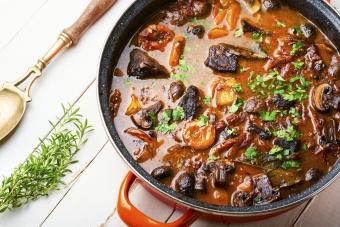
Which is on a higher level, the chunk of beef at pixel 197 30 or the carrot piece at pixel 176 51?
the chunk of beef at pixel 197 30

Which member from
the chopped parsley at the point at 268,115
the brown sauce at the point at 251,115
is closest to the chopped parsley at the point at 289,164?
the brown sauce at the point at 251,115

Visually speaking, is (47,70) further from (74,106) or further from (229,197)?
(229,197)

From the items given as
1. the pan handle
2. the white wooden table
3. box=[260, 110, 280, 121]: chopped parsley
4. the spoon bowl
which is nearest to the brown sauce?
box=[260, 110, 280, 121]: chopped parsley

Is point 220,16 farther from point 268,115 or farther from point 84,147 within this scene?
point 84,147

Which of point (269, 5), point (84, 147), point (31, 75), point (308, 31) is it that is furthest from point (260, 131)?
point (31, 75)

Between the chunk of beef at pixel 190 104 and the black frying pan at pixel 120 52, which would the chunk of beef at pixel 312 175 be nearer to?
the black frying pan at pixel 120 52
